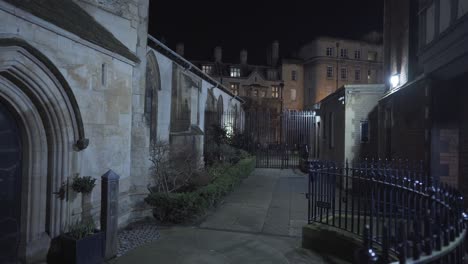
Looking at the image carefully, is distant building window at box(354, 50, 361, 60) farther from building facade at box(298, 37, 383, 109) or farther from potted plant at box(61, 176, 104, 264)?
potted plant at box(61, 176, 104, 264)

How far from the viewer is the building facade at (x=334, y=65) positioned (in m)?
43.0

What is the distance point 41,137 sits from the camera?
523 cm

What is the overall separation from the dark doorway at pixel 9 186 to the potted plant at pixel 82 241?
0.76m

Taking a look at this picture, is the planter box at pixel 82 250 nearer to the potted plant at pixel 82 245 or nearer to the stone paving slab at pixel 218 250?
the potted plant at pixel 82 245

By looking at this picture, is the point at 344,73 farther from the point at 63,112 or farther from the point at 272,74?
the point at 63,112

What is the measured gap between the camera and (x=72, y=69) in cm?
555

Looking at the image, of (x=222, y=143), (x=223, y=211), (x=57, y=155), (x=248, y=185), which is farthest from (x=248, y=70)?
(x=57, y=155)

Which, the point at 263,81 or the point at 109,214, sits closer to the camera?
the point at 109,214

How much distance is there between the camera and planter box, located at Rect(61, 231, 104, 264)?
484 cm

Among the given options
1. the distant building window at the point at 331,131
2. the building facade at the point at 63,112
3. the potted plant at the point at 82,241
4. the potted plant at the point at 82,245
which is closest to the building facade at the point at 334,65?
the distant building window at the point at 331,131

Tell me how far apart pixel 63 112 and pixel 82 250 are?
2208 millimetres

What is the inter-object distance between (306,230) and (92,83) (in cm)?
483

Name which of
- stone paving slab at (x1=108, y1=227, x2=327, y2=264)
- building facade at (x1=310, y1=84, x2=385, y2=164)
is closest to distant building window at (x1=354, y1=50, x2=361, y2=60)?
building facade at (x1=310, y1=84, x2=385, y2=164)

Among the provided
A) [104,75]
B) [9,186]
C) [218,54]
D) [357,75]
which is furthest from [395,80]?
[218,54]
